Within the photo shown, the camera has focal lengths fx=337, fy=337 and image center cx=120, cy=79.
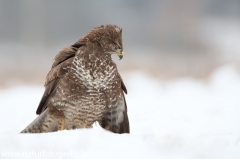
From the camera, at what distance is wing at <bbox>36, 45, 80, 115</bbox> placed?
1.83m

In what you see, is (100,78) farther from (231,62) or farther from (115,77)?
(231,62)

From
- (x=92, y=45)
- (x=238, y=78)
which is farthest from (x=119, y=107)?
(x=238, y=78)

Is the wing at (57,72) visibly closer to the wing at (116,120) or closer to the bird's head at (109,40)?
the bird's head at (109,40)

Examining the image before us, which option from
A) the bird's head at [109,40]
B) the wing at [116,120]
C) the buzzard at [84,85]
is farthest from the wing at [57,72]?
the wing at [116,120]

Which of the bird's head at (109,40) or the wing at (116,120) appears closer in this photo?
the bird's head at (109,40)

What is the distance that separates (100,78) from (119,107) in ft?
0.81

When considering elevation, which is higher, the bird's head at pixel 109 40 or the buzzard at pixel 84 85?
the bird's head at pixel 109 40

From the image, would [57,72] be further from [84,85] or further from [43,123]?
[43,123]

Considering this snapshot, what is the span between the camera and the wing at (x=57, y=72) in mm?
1833

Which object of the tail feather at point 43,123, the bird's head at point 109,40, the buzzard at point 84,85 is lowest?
the tail feather at point 43,123

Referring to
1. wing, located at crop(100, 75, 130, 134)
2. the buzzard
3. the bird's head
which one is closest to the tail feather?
the buzzard

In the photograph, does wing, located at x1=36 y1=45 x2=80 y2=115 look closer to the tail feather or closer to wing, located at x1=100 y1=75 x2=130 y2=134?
the tail feather

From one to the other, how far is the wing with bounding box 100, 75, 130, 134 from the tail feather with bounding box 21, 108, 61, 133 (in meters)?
0.27

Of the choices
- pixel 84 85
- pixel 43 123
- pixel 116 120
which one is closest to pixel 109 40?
pixel 84 85
